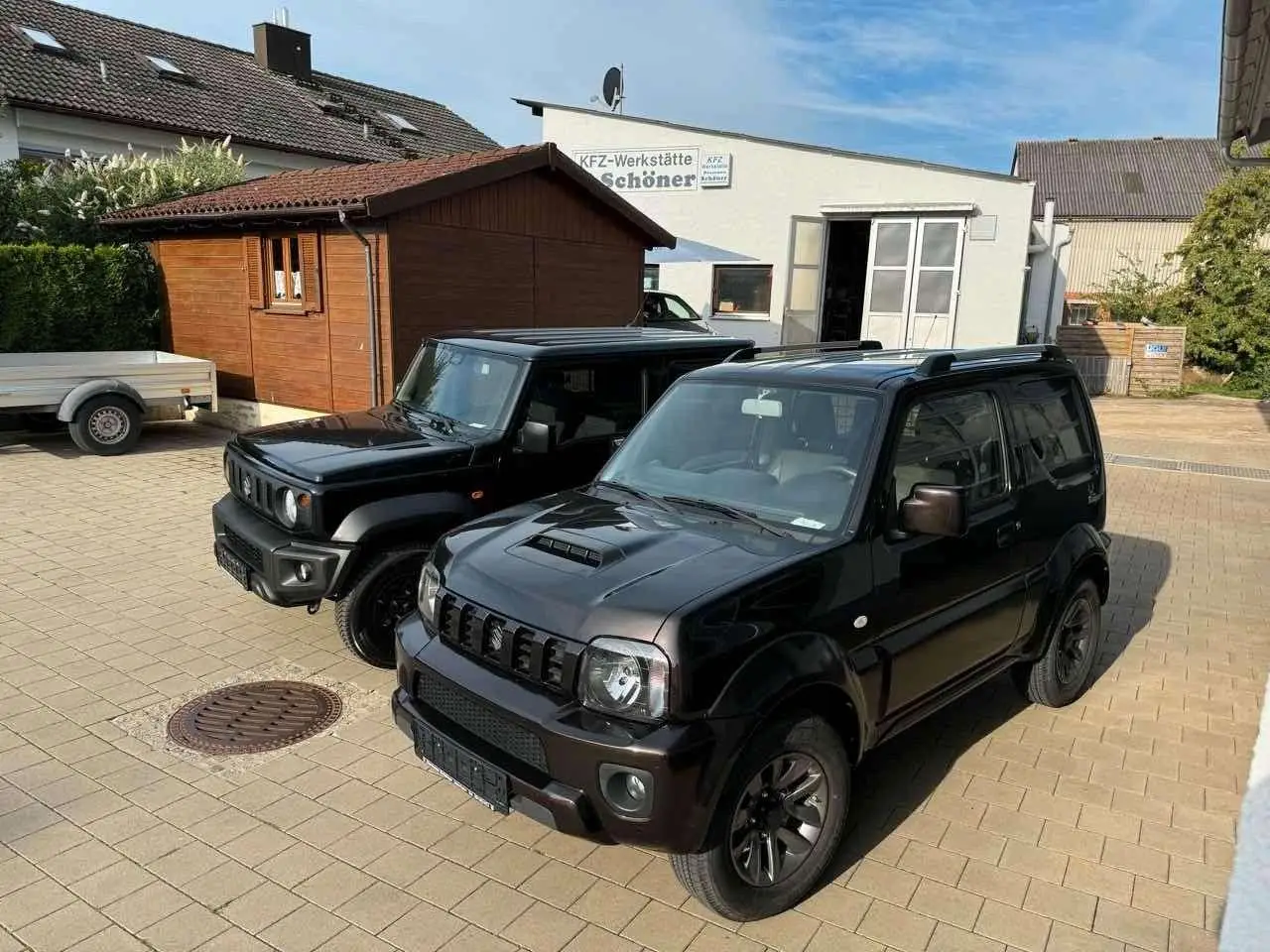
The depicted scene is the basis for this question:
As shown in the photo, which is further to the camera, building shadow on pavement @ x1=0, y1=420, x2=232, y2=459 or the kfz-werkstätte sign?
the kfz-werkstätte sign

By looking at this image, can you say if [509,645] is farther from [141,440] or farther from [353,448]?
[141,440]

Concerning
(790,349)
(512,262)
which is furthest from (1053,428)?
(512,262)

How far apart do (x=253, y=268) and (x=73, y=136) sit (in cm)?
1054

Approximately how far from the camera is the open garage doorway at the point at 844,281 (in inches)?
765

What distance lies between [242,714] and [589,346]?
9.67ft

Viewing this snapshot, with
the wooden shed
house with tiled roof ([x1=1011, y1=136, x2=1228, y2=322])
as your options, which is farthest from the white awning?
house with tiled roof ([x1=1011, y1=136, x2=1228, y2=322])

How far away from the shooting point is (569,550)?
3.20m

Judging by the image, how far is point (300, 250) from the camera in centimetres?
1098

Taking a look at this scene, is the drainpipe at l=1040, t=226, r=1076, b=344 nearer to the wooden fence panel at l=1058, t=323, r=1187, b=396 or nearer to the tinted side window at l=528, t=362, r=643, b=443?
the wooden fence panel at l=1058, t=323, r=1187, b=396

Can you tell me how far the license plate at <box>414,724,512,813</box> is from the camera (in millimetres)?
2877

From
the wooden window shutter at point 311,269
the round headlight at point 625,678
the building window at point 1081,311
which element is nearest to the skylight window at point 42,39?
the wooden window shutter at point 311,269

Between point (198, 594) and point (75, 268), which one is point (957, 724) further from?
point (75, 268)

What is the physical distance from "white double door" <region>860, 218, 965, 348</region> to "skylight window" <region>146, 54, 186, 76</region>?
17674mm

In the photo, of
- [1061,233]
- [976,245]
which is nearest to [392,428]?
[976,245]
